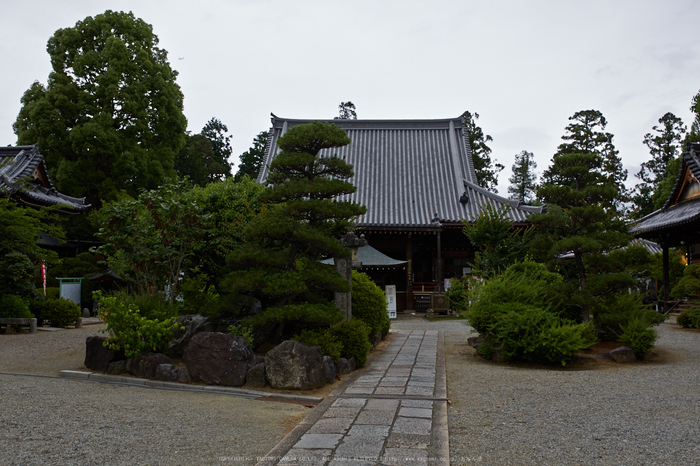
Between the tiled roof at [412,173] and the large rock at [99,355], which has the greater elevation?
the tiled roof at [412,173]

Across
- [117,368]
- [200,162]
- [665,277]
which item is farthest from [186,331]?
[200,162]

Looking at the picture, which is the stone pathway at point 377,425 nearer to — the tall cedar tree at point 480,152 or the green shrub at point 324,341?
the green shrub at point 324,341

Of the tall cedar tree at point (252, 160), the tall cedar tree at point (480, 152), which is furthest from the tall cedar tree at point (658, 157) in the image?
the tall cedar tree at point (252, 160)

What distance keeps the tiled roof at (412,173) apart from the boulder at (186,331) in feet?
37.7

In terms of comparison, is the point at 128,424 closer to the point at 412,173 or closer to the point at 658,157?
the point at 412,173

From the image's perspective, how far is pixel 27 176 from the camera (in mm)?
15070

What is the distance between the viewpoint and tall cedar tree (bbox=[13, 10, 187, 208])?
22.2 m

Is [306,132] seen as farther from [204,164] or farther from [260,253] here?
[204,164]

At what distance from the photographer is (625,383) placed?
21.4 feet

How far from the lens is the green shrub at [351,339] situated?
751 centimetres

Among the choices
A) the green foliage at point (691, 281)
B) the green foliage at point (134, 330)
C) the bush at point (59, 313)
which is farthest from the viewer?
the bush at point (59, 313)

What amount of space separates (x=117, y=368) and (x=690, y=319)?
13.3 m

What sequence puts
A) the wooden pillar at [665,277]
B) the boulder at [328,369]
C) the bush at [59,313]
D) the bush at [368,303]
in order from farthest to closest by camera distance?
1. the wooden pillar at [665,277]
2. the bush at [59,313]
3. the bush at [368,303]
4. the boulder at [328,369]

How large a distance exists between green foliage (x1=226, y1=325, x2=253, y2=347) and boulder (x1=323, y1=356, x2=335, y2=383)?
120cm
